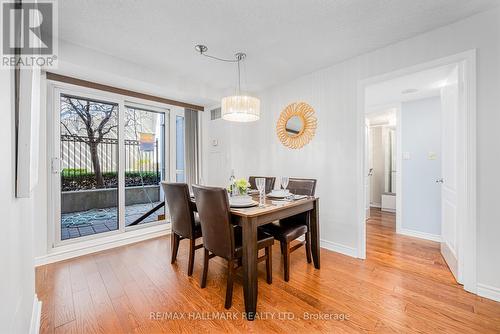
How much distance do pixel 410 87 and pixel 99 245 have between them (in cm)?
466

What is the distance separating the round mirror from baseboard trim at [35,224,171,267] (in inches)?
100

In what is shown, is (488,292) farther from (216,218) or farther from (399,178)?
(216,218)

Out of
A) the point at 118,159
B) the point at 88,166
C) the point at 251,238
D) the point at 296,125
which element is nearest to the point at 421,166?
the point at 296,125

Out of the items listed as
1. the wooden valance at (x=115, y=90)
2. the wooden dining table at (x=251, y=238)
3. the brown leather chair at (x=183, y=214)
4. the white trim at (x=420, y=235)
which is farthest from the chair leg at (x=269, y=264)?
the wooden valance at (x=115, y=90)

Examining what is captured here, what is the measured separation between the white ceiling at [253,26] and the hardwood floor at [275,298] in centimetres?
244

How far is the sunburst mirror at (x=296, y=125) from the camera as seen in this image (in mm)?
3178

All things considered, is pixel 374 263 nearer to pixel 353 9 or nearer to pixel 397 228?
pixel 397 228

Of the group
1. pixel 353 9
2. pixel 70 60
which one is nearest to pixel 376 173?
pixel 353 9

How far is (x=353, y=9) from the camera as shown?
6.19ft

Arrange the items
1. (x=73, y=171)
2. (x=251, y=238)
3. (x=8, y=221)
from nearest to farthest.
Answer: (x=8, y=221) < (x=251, y=238) < (x=73, y=171)

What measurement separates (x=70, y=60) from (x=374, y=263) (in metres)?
4.03

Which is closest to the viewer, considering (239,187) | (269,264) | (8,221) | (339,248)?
(8,221)

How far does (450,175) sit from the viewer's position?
2.42 metres

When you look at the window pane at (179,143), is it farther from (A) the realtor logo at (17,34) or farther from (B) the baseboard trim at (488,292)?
(B) the baseboard trim at (488,292)
